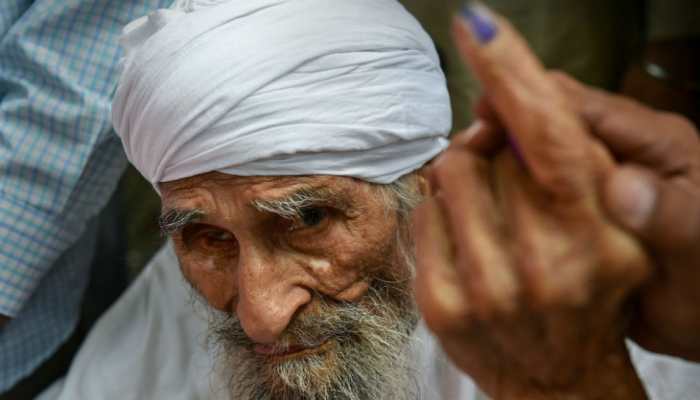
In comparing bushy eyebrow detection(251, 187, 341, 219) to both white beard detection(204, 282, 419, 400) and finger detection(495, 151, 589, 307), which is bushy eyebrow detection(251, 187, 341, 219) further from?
finger detection(495, 151, 589, 307)

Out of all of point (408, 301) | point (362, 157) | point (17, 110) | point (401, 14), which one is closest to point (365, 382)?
point (408, 301)

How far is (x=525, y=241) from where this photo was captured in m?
0.64

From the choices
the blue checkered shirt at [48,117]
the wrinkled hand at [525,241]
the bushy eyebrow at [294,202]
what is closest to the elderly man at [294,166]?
the bushy eyebrow at [294,202]

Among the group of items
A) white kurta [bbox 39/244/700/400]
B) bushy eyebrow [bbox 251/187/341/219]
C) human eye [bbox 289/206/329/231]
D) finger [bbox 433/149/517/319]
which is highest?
finger [bbox 433/149/517/319]

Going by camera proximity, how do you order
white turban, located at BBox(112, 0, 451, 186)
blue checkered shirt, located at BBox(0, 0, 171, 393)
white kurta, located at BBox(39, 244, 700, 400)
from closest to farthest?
white turban, located at BBox(112, 0, 451, 186) < blue checkered shirt, located at BBox(0, 0, 171, 393) < white kurta, located at BBox(39, 244, 700, 400)

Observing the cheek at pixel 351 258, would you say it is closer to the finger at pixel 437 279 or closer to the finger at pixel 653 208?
the finger at pixel 437 279

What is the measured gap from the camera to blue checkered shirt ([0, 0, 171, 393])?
1.51 metres

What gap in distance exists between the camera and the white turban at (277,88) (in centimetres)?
111

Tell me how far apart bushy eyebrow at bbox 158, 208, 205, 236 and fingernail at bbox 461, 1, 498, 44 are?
0.70m

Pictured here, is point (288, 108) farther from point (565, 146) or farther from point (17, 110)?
point (17, 110)

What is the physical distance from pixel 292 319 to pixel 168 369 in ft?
2.33

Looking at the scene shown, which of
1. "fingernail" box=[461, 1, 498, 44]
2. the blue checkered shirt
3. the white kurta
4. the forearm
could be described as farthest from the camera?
the white kurta

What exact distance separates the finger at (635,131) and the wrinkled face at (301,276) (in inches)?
21.5

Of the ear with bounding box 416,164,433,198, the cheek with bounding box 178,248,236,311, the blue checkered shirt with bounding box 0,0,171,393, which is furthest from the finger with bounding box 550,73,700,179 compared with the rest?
the blue checkered shirt with bounding box 0,0,171,393
